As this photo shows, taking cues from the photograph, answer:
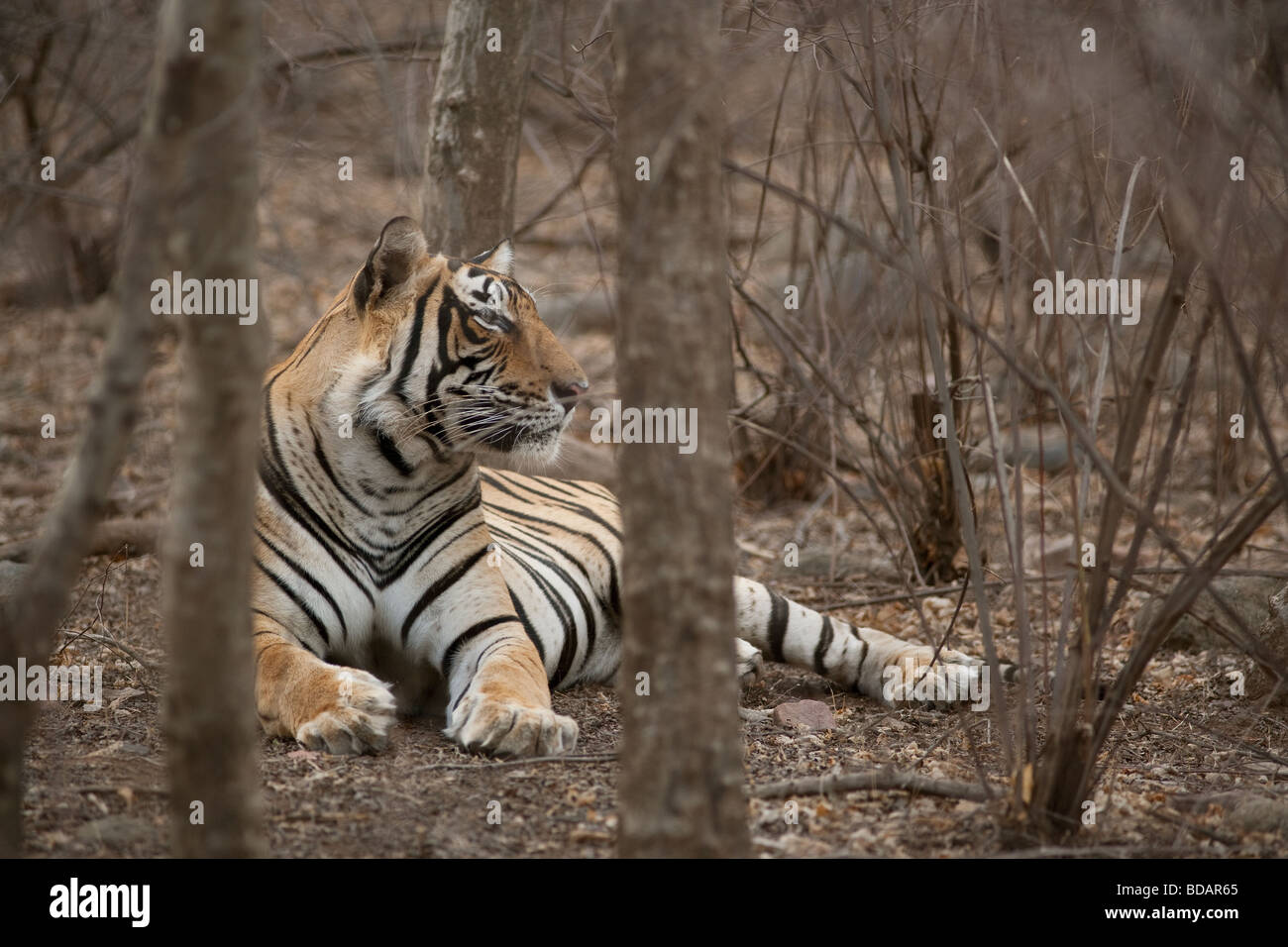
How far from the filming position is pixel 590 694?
4.62m

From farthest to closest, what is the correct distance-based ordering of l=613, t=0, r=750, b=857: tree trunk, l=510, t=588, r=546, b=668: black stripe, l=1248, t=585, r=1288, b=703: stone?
l=510, t=588, r=546, b=668: black stripe < l=1248, t=585, r=1288, b=703: stone < l=613, t=0, r=750, b=857: tree trunk

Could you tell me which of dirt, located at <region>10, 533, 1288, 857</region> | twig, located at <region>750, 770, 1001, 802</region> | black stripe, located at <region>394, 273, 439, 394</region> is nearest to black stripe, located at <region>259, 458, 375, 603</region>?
black stripe, located at <region>394, 273, 439, 394</region>

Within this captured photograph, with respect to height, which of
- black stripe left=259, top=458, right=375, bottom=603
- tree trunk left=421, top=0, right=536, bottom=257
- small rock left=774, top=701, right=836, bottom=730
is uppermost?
tree trunk left=421, top=0, right=536, bottom=257

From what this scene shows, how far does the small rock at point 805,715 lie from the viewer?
4195 mm

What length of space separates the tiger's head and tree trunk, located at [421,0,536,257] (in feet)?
3.86

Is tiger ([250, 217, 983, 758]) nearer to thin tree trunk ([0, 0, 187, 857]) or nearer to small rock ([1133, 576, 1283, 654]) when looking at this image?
thin tree trunk ([0, 0, 187, 857])

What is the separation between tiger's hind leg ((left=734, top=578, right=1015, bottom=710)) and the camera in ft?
14.6

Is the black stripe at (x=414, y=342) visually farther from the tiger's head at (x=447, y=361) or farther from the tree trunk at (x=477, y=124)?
the tree trunk at (x=477, y=124)

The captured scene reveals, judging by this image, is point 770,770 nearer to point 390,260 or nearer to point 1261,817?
point 1261,817

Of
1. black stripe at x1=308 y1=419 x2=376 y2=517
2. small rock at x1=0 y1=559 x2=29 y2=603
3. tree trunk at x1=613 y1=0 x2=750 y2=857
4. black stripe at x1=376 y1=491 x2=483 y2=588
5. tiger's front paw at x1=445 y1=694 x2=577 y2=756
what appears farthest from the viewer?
small rock at x1=0 y1=559 x2=29 y2=603

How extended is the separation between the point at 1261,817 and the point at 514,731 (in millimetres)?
1951

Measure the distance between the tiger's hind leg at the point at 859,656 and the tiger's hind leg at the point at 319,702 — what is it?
1416 millimetres
